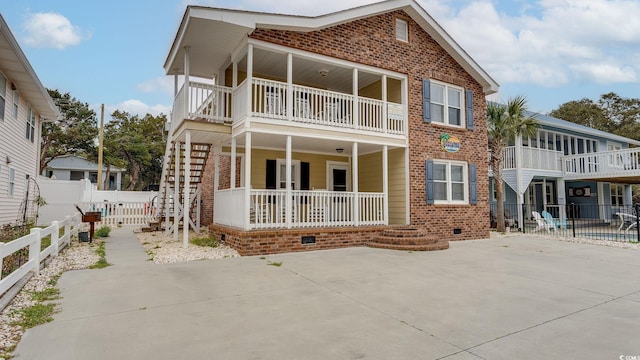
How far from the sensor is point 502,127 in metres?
16.0

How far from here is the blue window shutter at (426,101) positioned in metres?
12.8

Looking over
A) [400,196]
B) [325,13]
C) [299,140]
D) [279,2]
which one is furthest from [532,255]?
[279,2]

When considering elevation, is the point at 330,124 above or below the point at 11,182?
above

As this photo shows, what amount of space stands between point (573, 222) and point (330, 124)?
999 centimetres

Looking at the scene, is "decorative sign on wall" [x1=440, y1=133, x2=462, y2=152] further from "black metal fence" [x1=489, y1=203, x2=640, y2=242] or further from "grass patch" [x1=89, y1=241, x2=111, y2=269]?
"grass patch" [x1=89, y1=241, x2=111, y2=269]

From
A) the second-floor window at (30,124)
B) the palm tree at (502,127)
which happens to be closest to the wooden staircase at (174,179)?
the second-floor window at (30,124)

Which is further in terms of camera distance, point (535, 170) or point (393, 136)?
point (535, 170)

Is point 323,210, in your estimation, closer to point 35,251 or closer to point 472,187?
point 472,187

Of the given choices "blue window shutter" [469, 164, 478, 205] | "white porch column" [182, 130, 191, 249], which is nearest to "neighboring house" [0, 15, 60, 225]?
"white porch column" [182, 130, 191, 249]

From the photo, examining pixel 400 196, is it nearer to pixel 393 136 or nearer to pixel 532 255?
pixel 393 136

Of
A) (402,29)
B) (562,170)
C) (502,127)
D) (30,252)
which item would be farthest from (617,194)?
(30,252)

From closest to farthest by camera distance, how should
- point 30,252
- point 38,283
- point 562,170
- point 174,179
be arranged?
point 38,283
point 30,252
point 174,179
point 562,170

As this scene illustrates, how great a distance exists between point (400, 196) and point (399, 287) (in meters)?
6.95

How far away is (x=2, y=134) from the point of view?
11.2 m
